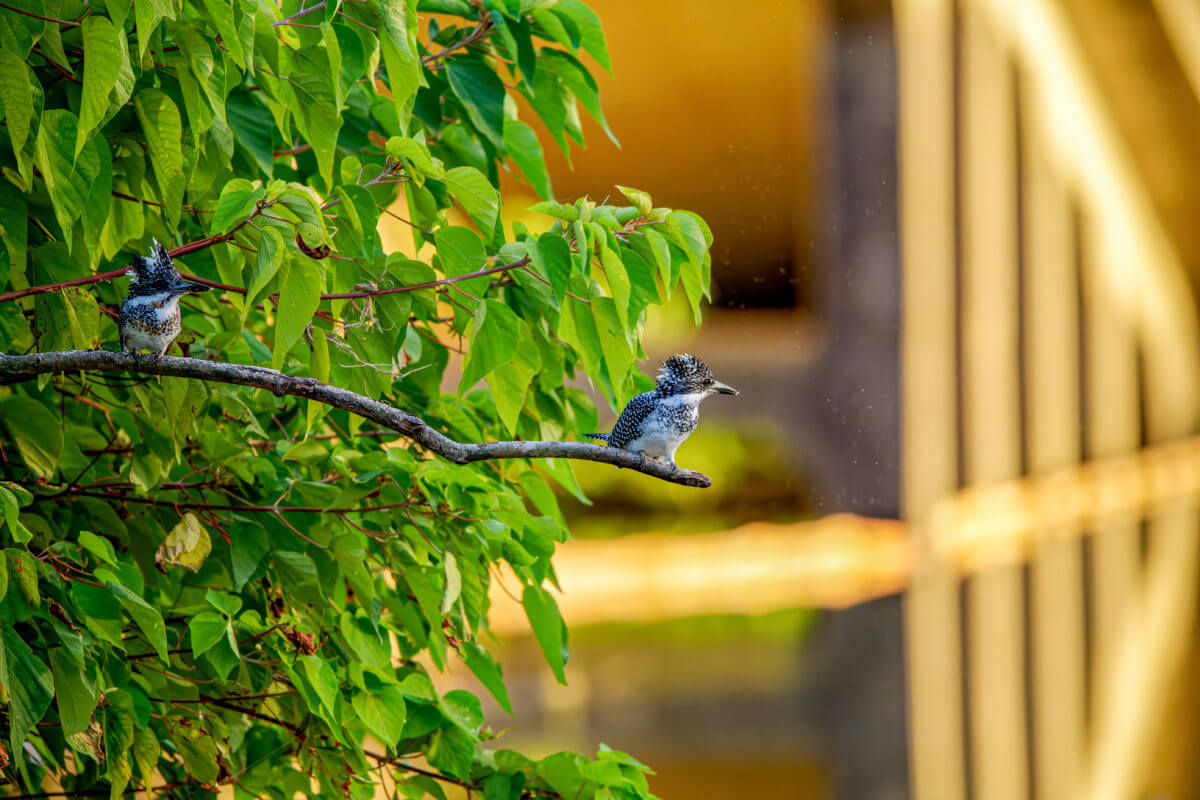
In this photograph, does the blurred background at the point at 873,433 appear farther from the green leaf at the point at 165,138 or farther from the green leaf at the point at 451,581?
the green leaf at the point at 165,138

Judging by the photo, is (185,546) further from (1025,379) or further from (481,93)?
(1025,379)

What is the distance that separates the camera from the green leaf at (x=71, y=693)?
84cm

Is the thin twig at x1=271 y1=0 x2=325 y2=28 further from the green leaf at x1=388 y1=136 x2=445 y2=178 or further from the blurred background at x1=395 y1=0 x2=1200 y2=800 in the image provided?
the blurred background at x1=395 y1=0 x2=1200 y2=800

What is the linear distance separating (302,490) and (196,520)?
11cm

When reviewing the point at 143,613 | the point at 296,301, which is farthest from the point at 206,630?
the point at 296,301

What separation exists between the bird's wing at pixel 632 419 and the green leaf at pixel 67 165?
1.41ft

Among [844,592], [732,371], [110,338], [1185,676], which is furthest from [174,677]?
[1185,676]

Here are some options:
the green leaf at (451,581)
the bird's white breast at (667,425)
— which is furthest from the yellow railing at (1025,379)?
the bird's white breast at (667,425)

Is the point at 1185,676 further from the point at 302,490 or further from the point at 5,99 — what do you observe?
the point at 5,99

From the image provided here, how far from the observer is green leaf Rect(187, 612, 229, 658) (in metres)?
0.91

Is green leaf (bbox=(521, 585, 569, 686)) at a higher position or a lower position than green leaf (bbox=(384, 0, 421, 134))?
lower

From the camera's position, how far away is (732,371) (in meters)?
3.04

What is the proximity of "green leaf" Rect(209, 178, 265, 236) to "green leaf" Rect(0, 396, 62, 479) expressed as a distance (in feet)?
1.12

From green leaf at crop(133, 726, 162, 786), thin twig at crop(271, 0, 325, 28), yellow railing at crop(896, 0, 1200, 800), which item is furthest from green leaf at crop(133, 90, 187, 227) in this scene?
yellow railing at crop(896, 0, 1200, 800)
